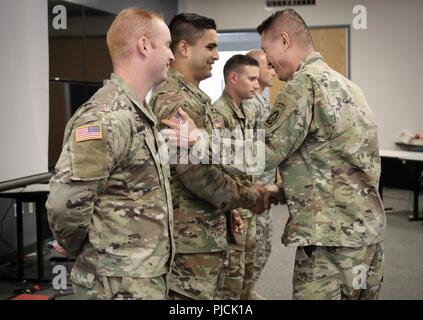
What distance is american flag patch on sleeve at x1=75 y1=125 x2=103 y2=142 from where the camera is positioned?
5.51ft

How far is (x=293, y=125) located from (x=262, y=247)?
2.02m

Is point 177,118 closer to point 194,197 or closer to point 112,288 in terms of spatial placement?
point 194,197

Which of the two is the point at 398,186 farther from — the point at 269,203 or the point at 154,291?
the point at 154,291

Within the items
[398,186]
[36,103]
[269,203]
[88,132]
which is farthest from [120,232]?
[398,186]

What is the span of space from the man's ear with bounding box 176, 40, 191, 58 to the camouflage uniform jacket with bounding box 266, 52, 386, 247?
55 cm

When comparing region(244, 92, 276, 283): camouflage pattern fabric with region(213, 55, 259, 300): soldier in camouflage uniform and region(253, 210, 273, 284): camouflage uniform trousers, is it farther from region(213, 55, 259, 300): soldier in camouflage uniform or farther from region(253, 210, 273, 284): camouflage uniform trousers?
region(213, 55, 259, 300): soldier in camouflage uniform

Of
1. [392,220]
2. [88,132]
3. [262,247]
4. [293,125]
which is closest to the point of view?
[88,132]

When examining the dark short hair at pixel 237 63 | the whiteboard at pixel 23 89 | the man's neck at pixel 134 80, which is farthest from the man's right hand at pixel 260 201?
the whiteboard at pixel 23 89

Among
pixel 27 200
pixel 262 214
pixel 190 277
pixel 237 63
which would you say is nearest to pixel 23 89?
pixel 27 200

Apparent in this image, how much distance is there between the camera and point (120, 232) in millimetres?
1779

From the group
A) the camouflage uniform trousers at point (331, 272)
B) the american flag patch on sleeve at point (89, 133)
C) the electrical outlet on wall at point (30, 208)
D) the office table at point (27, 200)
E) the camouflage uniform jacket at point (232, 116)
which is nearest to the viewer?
the american flag patch on sleeve at point (89, 133)

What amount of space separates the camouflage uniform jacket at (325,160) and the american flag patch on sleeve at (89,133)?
79 cm

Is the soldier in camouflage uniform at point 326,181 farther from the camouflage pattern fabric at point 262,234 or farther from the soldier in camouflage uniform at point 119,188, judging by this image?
the camouflage pattern fabric at point 262,234

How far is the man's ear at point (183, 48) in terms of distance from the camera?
8.44ft
